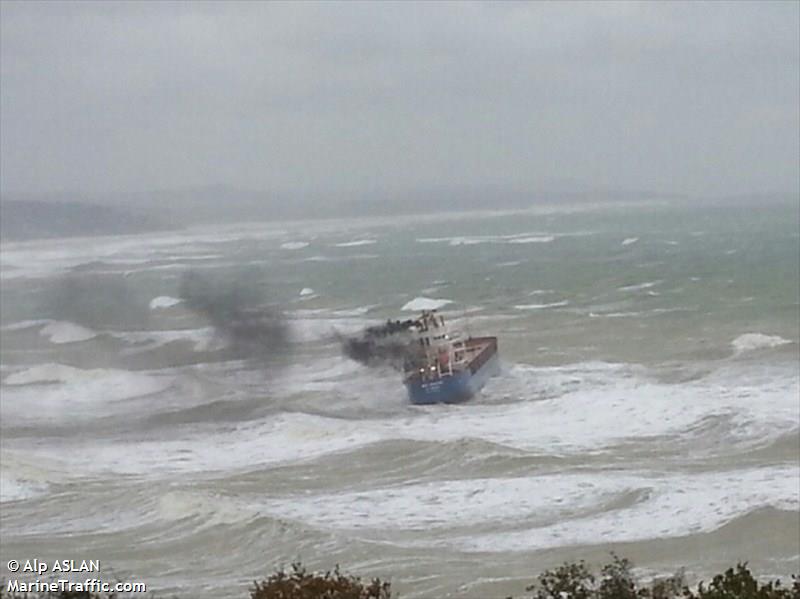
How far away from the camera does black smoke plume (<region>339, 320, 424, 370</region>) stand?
41.2 metres

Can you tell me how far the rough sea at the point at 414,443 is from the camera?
19734mm

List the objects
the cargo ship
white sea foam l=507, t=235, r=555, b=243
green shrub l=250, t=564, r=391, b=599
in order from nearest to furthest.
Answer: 1. green shrub l=250, t=564, r=391, b=599
2. the cargo ship
3. white sea foam l=507, t=235, r=555, b=243

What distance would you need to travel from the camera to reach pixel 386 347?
139 ft

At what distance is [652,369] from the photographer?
37719 mm

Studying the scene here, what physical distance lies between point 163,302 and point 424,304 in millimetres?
14715

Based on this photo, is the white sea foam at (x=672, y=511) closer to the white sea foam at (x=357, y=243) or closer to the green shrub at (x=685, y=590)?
the green shrub at (x=685, y=590)

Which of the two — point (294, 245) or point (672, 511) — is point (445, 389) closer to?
point (672, 511)

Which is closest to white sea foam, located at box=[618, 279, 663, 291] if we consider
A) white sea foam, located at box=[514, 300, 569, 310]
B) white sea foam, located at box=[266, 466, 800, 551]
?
white sea foam, located at box=[514, 300, 569, 310]

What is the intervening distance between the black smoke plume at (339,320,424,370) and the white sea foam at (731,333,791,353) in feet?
34.6

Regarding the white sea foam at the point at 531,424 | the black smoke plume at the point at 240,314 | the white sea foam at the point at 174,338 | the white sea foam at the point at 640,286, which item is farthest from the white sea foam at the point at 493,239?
the white sea foam at the point at 531,424

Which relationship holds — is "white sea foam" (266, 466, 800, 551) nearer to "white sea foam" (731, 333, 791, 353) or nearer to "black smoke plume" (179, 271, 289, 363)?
"white sea foam" (731, 333, 791, 353)

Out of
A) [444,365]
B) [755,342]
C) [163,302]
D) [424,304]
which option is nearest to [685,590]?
[444,365]

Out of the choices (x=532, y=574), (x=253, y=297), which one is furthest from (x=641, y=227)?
(x=532, y=574)

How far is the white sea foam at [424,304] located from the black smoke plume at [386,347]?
17.3m
